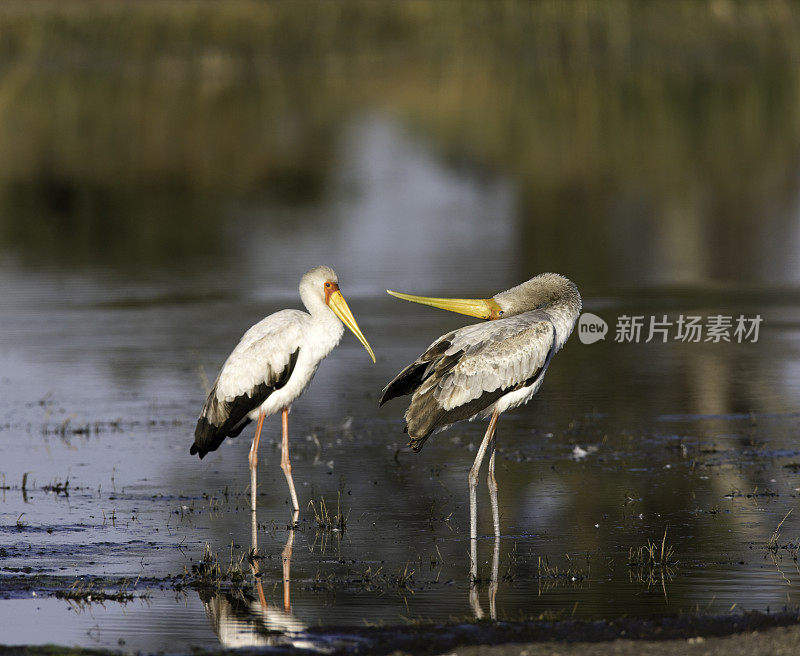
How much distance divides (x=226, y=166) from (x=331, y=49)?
16.5 meters

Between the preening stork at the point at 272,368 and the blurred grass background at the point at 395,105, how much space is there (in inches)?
465

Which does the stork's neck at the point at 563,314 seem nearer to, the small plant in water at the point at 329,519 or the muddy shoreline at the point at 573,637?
the small plant in water at the point at 329,519

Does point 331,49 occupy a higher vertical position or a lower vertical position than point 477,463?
higher

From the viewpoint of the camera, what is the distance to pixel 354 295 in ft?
59.1

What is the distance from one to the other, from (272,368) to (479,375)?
135 centimetres

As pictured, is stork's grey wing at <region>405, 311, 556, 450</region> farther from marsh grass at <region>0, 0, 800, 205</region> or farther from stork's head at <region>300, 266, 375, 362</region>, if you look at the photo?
marsh grass at <region>0, 0, 800, 205</region>

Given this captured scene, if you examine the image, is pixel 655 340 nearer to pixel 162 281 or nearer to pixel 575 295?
pixel 575 295

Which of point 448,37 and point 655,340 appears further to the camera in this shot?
point 448,37

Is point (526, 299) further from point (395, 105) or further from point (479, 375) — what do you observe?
point (395, 105)

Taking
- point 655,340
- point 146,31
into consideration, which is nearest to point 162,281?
point 655,340

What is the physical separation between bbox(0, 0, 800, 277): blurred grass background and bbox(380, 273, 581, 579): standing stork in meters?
11.9

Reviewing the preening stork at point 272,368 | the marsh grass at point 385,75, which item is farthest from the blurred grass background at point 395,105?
the preening stork at point 272,368

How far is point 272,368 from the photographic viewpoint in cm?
961

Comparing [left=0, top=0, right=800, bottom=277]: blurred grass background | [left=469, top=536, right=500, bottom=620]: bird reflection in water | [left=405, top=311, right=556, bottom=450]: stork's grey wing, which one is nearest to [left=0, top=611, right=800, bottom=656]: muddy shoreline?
[left=469, top=536, right=500, bottom=620]: bird reflection in water
